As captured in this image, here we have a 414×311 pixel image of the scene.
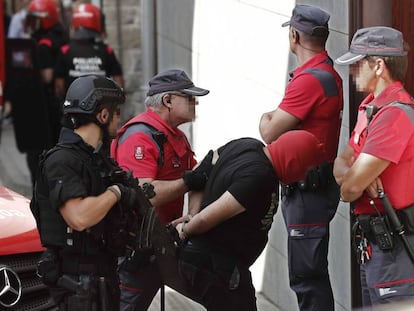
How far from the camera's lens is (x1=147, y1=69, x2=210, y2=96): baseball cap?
666 cm

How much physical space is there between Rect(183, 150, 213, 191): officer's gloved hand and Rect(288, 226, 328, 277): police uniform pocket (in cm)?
77

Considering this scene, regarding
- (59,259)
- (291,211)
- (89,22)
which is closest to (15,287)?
(59,259)

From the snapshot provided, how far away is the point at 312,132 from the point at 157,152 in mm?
865

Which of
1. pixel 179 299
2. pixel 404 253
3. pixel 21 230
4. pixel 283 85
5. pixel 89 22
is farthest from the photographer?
pixel 89 22

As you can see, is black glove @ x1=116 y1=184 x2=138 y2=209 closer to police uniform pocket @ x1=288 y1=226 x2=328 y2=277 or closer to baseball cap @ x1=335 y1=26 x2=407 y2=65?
baseball cap @ x1=335 y1=26 x2=407 y2=65

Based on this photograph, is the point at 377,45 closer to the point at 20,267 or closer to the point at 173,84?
the point at 173,84

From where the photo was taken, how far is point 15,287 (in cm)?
607

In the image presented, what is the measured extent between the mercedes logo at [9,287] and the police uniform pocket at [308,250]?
158 centimetres

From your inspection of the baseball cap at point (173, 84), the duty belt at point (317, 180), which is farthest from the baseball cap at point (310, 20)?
the duty belt at point (317, 180)

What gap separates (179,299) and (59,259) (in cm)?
288

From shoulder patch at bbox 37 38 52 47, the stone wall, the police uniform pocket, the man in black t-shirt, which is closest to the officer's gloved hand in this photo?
the man in black t-shirt

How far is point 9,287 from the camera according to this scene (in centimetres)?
602

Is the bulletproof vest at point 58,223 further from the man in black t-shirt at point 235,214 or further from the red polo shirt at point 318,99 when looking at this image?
the red polo shirt at point 318,99

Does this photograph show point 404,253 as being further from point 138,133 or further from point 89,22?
point 89,22
